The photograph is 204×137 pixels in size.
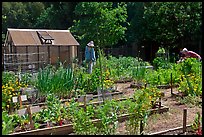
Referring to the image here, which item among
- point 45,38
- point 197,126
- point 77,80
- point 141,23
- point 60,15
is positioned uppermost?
point 60,15

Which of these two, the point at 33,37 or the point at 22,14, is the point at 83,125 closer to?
the point at 33,37

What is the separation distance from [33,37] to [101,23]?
4345 mm

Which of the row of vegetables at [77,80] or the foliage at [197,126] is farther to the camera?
the row of vegetables at [77,80]

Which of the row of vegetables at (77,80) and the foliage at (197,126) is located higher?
the row of vegetables at (77,80)

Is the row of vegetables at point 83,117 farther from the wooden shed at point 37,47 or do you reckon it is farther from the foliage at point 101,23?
the foliage at point 101,23

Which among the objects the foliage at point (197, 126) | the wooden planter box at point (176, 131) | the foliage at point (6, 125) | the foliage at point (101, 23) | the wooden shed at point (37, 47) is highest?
the foliage at point (101, 23)

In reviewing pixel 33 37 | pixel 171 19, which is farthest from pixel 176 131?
pixel 171 19

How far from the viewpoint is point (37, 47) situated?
13.9 meters

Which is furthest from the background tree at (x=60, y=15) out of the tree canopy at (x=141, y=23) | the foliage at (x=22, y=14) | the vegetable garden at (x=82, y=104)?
the vegetable garden at (x=82, y=104)

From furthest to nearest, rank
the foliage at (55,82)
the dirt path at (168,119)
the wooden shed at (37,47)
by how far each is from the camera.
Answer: the wooden shed at (37,47)
the foliage at (55,82)
the dirt path at (168,119)

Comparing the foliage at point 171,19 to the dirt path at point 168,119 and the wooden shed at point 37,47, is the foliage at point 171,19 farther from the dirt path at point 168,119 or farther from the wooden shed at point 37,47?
the dirt path at point 168,119

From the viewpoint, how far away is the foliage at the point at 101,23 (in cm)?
1712

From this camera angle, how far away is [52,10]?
23219 millimetres

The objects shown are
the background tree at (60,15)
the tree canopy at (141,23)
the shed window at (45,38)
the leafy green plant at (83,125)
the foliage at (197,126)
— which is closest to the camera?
the leafy green plant at (83,125)
